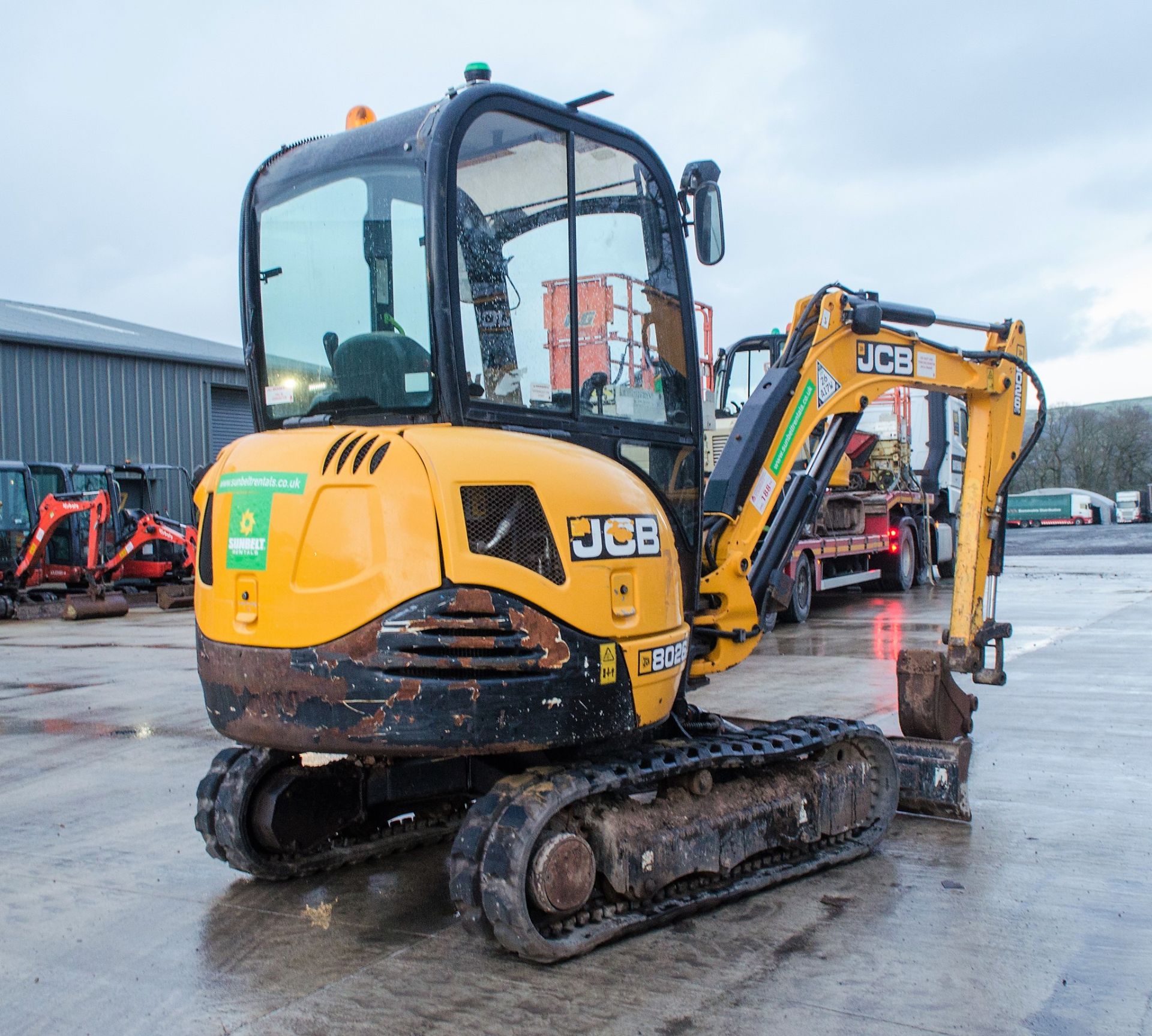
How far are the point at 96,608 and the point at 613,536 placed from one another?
1692 cm

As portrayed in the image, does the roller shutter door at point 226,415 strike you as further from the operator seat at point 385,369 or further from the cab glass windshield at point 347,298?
the operator seat at point 385,369

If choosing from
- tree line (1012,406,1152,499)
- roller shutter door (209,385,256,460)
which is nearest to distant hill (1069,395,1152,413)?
tree line (1012,406,1152,499)

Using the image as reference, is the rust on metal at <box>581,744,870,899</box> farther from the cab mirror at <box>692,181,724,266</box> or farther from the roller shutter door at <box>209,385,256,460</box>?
the roller shutter door at <box>209,385,256,460</box>

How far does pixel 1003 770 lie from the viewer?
6.60 metres

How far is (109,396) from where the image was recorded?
96.3 ft

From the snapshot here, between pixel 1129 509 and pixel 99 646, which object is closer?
pixel 99 646

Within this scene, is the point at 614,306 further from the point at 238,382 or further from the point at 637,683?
the point at 238,382

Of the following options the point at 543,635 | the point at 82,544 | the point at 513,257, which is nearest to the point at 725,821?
the point at 543,635

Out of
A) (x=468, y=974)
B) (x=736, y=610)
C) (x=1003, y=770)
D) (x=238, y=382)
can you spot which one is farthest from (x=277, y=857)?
(x=238, y=382)

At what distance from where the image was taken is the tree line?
86.8m

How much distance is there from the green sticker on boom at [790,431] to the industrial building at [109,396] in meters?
22.9

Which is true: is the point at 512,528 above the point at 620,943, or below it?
above

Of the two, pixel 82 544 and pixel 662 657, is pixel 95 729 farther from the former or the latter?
pixel 82 544

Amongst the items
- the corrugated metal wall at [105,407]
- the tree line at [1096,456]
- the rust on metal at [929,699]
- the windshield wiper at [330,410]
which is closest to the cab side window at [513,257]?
the windshield wiper at [330,410]
